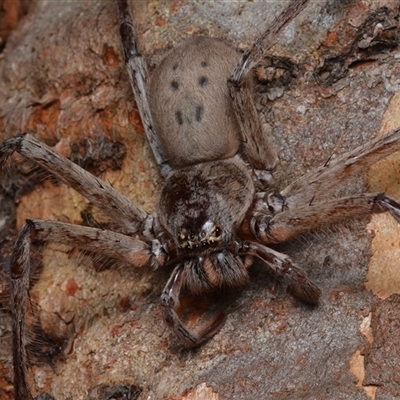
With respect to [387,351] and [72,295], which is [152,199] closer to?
[72,295]

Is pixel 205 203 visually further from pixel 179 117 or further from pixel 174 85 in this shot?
pixel 174 85

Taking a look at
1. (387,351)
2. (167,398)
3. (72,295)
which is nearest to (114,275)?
(72,295)

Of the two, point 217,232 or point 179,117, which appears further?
point 179,117

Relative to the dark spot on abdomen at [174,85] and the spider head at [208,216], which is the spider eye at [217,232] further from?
the dark spot on abdomen at [174,85]

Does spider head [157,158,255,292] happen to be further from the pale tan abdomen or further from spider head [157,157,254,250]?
the pale tan abdomen

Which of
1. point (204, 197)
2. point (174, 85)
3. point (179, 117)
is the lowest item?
point (204, 197)

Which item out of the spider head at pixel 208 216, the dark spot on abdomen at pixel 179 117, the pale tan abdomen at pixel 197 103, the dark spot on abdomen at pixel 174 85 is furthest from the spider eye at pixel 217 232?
the dark spot on abdomen at pixel 174 85

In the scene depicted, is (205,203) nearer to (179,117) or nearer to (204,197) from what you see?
(204,197)

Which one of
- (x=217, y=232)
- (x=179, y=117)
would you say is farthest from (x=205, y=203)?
(x=179, y=117)

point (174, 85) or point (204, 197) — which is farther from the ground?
point (174, 85)
